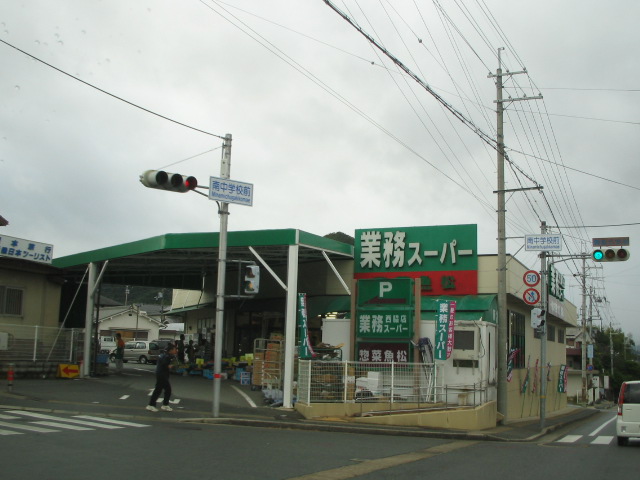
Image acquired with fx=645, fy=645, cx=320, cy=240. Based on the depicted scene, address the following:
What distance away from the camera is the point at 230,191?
16203mm

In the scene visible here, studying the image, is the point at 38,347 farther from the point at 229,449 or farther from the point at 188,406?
the point at 229,449

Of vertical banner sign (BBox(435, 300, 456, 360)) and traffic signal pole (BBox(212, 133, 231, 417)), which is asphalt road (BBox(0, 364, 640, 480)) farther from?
vertical banner sign (BBox(435, 300, 456, 360))

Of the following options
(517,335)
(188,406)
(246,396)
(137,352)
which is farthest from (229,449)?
(137,352)

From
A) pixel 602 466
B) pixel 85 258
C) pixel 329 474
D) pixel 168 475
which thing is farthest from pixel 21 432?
pixel 85 258

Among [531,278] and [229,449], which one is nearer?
[229,449]

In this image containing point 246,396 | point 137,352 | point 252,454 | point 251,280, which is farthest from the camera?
point 137,352

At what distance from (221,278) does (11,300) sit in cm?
1491

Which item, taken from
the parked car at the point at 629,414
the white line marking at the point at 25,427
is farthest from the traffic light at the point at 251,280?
the parked car at the point at 629,414

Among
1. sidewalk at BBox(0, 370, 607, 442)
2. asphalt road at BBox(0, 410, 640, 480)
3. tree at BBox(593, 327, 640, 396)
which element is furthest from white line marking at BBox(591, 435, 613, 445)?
tree at BBox(593, 327, 640, 396)

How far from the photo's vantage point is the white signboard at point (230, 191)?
15.9 m

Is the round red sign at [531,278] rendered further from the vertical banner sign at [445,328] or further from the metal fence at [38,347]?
the metal fence at [38,347]

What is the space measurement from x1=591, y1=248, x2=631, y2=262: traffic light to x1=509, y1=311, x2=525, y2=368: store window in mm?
8345

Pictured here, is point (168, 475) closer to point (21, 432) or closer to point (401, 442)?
point (21, 432)

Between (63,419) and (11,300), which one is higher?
(11,300)
